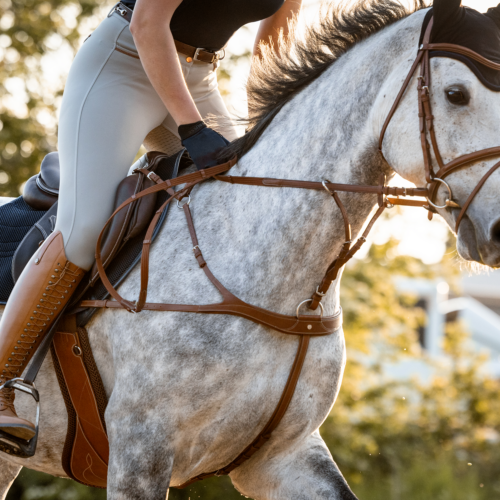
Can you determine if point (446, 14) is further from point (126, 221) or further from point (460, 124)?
point (126, 221)

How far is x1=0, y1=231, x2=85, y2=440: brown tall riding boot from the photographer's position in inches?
111

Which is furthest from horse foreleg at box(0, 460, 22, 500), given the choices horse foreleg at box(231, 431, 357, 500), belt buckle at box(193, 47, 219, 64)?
belt buckle at box(193, 47, 219, 64)

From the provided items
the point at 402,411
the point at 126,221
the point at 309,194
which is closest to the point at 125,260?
the point at 126,221

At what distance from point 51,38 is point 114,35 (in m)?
12.9

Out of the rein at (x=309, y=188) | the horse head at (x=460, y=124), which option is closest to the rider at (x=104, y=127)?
the rein at (x=309, y=188)

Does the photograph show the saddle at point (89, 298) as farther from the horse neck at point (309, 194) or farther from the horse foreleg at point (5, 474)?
the horse foreleg at point (5, 474)

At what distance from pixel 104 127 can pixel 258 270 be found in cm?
99

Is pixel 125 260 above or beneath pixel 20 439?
above

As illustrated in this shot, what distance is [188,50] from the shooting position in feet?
10.2

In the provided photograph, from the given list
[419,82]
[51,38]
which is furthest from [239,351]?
[51,38]

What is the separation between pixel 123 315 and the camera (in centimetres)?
274

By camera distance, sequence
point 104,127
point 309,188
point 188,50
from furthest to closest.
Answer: point 188,50, point 104,127, point 309,188

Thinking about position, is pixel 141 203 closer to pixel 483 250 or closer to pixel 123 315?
pixel 123 315

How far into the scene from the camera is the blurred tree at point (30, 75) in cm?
1341
